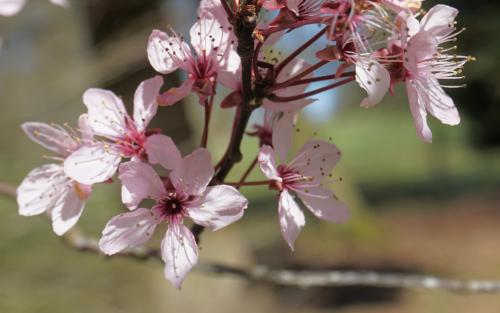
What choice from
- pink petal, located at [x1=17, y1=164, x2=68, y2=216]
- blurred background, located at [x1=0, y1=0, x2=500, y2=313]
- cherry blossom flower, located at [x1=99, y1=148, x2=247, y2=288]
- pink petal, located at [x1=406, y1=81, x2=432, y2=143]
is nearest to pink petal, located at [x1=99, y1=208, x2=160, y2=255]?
cherry blossom flower, located at [x1=99, y1=148, x2=247, y2=288]

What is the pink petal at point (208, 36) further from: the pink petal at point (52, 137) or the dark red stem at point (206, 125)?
the pink petal at point (52, 137)

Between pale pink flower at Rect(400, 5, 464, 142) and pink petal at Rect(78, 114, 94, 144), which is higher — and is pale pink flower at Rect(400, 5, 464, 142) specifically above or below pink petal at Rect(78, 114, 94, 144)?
below

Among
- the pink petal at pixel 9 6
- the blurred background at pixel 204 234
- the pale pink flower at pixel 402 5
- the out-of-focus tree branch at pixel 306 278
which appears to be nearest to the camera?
the pale pink flower at pixel 402 5

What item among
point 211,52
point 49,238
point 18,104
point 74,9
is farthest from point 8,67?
point 211,52

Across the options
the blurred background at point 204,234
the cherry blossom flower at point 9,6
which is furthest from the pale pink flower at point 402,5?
the blurred background at point 204,234

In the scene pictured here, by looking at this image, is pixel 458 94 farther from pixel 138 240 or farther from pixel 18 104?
pixel 138 240

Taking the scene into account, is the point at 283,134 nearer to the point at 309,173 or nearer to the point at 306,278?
the point at 309,173

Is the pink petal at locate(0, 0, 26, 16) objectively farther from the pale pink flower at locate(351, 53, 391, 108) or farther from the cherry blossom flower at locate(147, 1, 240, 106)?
the pale pink flower at locate(351, 53, 391, 108)
